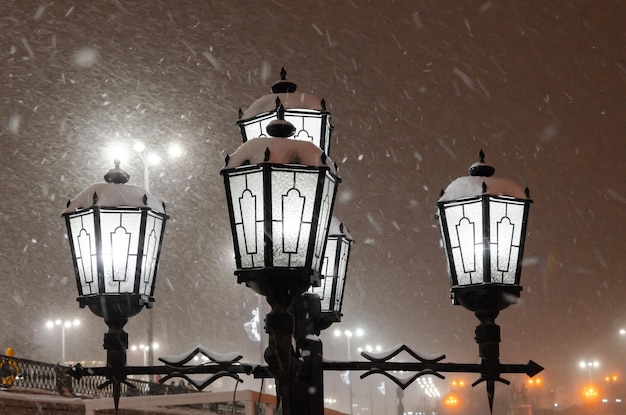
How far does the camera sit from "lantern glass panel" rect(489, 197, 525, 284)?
5.72 meters

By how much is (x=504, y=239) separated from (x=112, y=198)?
2.69 m

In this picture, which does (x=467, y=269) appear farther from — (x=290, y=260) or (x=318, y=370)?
(x=290, y=260)

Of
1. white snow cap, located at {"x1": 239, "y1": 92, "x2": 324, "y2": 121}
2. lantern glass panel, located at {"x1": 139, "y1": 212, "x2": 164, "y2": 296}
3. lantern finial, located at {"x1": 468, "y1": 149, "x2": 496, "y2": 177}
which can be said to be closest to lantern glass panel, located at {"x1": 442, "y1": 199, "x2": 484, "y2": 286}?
lantern finial, located at {"x1": 468, "y1": 149, "x2": 496, "y2": 177}

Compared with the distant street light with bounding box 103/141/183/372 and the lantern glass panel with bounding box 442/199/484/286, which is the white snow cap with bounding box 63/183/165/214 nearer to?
the lantern glass panel with bounding box 442/199/484/286

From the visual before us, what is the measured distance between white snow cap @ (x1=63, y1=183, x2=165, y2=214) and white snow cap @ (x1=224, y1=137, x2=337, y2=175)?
148 cm

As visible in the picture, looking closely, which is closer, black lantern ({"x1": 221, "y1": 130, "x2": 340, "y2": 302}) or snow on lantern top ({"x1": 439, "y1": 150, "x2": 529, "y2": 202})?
black lantern ({"x1": 221, "y1": 130, "x2": 340, "y2": 302})

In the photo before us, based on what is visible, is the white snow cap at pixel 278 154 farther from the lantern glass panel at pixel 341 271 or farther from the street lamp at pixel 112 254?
the lantern glass panel at pixel 341 271

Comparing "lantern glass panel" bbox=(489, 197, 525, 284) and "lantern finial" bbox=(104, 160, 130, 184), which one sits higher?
"lantern finial" bbox=(104, 160, 130, 184)

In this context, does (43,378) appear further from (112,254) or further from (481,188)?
(481,188)

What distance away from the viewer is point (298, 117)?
679 cm

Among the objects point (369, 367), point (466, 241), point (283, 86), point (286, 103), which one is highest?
point (283, 86)

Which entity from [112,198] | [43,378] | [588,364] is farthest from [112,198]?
[588,364]

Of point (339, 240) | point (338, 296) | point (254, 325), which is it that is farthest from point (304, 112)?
point (254, 325)

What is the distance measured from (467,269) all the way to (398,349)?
732 millimetres
